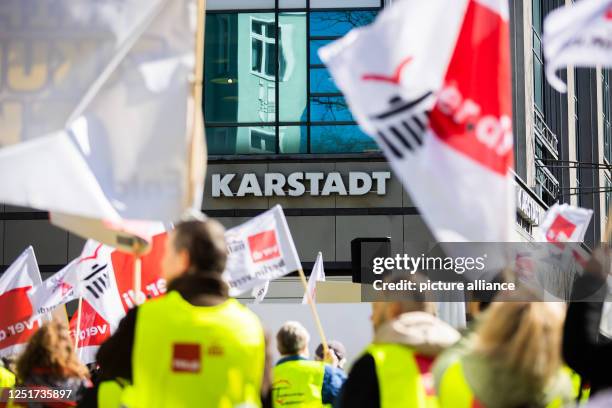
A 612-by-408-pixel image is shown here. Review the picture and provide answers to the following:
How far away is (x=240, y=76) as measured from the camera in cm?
2842

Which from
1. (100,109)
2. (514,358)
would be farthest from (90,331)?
(514,358)

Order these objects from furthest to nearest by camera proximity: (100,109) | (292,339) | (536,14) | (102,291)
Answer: (536,14) < (102,291) < (292,339) < (100,109)

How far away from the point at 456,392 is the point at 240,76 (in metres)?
23.2

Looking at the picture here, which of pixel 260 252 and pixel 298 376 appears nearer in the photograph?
pixel 298 376

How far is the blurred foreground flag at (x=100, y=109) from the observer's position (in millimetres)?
6578

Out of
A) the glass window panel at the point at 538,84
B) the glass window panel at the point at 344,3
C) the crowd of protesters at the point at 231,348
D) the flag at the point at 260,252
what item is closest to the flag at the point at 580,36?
the crowd of protesters at the point at 231,348

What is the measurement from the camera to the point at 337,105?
28.5 meters

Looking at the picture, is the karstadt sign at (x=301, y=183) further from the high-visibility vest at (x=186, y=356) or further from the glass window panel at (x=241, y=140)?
the high-visibility vest at (x=186, y=356)

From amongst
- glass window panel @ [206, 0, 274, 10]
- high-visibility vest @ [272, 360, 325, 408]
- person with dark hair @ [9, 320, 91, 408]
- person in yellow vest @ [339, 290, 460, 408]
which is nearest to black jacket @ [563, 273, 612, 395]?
person in yellow vest @ [339, 290, 460, 408]

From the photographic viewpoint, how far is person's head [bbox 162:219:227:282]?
19.8 ft

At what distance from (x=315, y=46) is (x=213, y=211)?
12.6ft

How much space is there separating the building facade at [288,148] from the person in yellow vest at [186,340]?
22.2 meters

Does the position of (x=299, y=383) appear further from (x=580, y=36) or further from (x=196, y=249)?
(x=196, y=249)

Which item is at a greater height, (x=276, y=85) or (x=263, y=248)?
(x=276, y=85)
